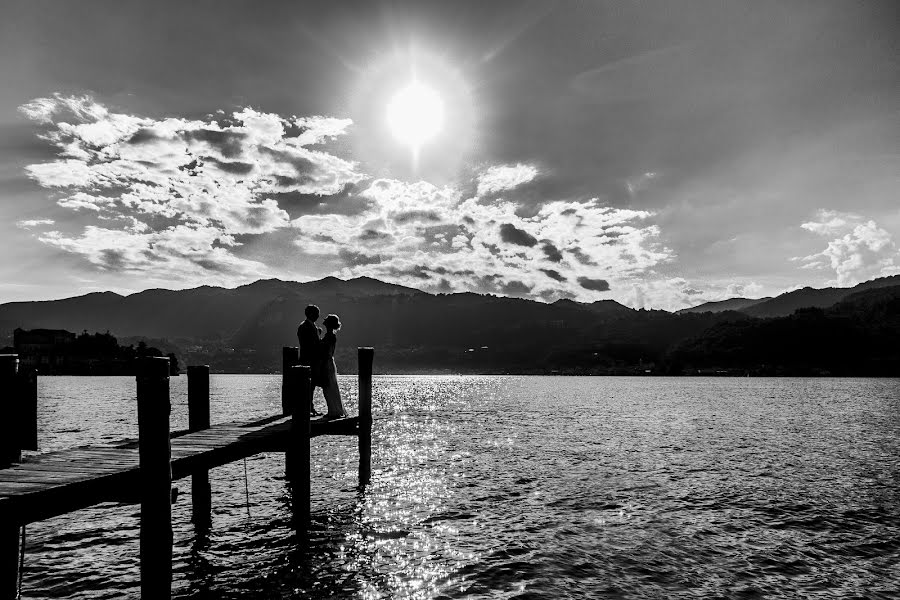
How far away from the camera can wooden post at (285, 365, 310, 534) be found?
46.0ft

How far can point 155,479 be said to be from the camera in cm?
845

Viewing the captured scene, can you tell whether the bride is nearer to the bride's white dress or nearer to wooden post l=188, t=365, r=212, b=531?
the bride's white dress

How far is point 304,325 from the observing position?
59.0ft

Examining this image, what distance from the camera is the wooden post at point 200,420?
637 inches

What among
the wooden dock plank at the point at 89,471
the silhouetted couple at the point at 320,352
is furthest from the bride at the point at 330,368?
the wooden dock plank at the point at 89,471

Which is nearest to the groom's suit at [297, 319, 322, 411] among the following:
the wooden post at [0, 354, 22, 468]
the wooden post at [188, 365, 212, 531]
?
the wooden post at [188, 365, 212, 531]

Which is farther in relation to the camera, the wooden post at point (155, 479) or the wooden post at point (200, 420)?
the wooden post at point (200, 420)

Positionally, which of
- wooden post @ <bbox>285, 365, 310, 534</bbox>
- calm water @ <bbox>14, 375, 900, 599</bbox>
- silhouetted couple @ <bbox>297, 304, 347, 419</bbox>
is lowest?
calm water @ <bbox>14, 375, 900, 599</bbox>

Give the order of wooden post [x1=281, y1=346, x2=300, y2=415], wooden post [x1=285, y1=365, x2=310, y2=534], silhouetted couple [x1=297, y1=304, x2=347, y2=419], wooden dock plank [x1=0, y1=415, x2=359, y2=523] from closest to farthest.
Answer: wooden dock plank [x1=0, y1=415, x2=359, y2=523], wooden post [x1=285, y1=365, x2=310, y2=534], silhouetted couple [x1=297, y1=304, x2=347, y2=419], wooden post [x1=281, y1=346, x2=300, y2=415]

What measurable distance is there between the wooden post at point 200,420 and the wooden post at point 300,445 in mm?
3241

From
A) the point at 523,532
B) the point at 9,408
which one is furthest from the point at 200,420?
the point at 523,532

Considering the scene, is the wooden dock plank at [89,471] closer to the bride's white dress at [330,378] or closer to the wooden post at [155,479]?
the wooden post at [155,479]

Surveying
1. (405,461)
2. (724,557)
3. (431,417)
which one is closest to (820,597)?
(724,557)

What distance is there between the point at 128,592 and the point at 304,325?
27.9 ft
